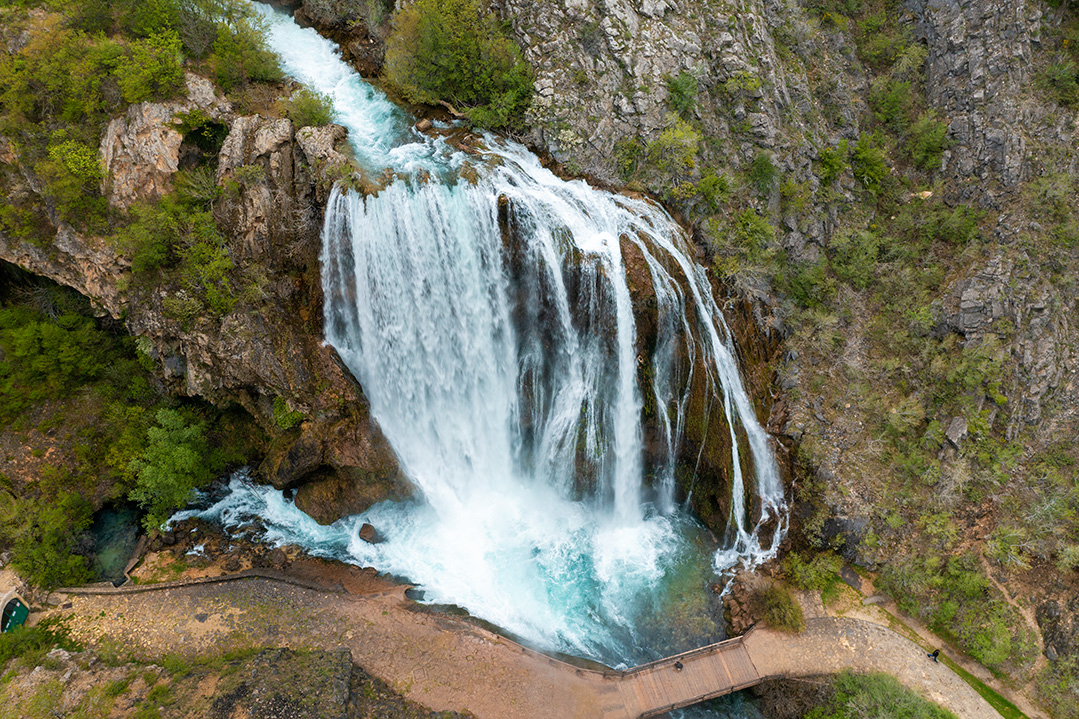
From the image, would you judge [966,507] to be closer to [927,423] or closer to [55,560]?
[927,423]

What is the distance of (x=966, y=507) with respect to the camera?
17.0m

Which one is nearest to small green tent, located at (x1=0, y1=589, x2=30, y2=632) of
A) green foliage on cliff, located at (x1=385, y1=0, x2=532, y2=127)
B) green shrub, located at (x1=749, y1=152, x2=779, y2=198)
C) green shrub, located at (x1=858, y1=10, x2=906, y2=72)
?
green foliage on cliff, located at (x1=385, y1=0, x2=532, y2=127)

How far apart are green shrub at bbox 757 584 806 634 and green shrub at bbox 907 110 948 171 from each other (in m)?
19.6

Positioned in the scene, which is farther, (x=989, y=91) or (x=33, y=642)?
(x=989, y=91)

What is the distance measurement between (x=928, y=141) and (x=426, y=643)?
2816 cm

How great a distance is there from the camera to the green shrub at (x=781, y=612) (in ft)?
51.8

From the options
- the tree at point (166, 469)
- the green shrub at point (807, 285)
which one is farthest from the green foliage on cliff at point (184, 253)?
the green shrub at point (807, 285)

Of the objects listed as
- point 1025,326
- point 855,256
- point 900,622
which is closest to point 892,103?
point 855,256

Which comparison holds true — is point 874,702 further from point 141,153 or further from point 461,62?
point 141,153

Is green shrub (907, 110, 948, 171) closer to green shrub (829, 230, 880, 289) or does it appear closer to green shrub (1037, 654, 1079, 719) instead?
green shrub (829, 230, 880, 289)

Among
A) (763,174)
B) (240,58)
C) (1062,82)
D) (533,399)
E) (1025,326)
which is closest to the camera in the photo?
(1025,326)

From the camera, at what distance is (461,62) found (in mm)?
19344

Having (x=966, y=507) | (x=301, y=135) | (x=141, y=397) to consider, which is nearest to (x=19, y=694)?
(x=141, y=397)

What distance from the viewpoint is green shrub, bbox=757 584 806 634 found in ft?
51.8
